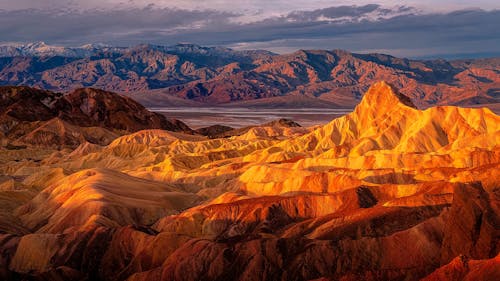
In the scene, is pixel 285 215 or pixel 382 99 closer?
pixel 285 215

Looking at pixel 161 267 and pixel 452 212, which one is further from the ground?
pixel 452 212

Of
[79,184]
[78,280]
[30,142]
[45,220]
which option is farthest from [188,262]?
[30,142]

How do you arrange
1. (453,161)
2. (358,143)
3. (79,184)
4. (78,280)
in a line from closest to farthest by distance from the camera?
(78,280)
(453,161)
(79,184)
(358,143)

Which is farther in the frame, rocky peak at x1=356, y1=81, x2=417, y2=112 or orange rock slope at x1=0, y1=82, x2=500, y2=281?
rocky peak at x1=356, y1=81, x2=417, y2=112

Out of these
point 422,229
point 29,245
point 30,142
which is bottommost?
point 30,142

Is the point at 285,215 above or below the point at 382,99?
below

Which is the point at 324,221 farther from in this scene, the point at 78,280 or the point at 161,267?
the point at 78,280

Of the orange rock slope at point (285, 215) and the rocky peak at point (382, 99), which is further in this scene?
the rocky peak at point (382, 99)

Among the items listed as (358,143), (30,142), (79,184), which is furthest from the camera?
(30,142)
